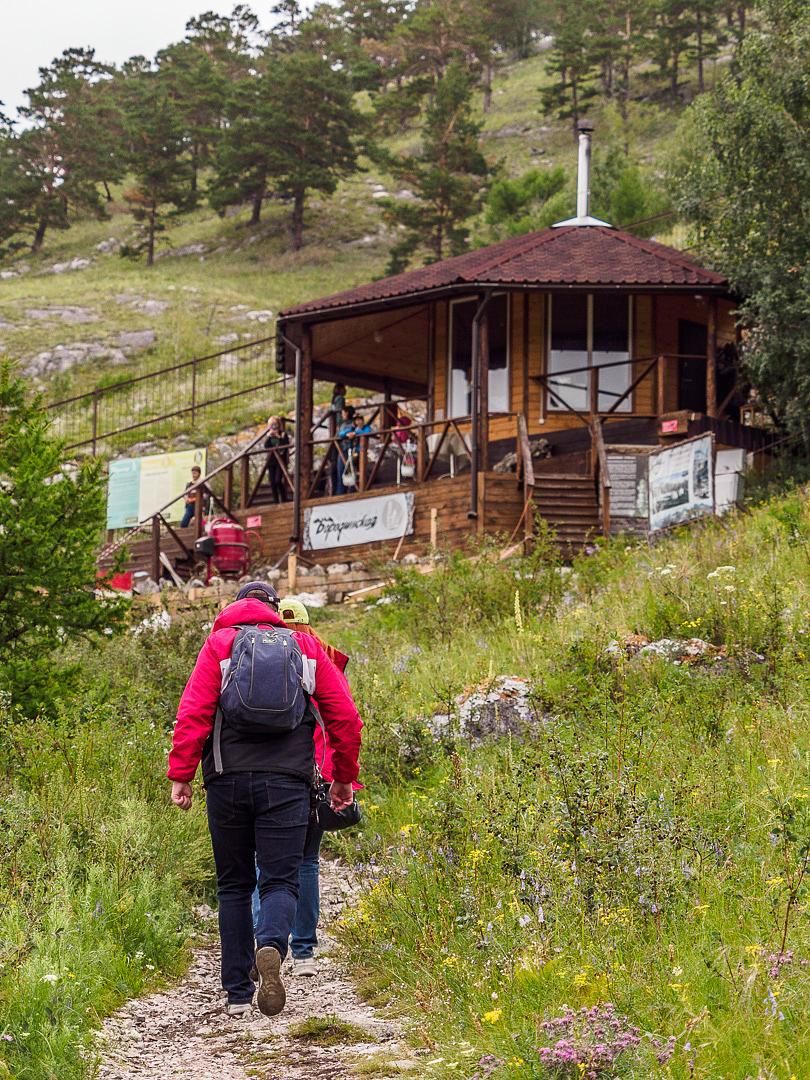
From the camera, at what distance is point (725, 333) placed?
874 inches

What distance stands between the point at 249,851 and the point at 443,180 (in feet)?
149

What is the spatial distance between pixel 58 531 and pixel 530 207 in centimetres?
3710

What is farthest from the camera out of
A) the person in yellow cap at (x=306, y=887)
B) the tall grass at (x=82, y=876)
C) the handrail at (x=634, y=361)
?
the handrail at (x=634, y=361)

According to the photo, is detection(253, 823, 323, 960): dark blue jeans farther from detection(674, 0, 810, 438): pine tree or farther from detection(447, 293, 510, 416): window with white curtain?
detection(447, 293, 510, 416): window with white curtain

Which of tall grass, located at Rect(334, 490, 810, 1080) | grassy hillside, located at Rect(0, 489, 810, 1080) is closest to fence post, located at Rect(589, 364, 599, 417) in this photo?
grassy hillside, located at Rect(0, 489, 810, 1080)

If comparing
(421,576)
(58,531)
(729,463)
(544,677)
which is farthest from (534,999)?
(729,463)

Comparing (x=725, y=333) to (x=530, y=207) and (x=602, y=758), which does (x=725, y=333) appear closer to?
(x=602, y=758)

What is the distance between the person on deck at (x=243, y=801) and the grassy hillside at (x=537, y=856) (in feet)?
1.90

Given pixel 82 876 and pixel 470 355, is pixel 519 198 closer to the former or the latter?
pixel 470 355

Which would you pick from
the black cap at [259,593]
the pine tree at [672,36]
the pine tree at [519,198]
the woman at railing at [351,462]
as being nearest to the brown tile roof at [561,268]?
the woman at railing at [351,462]

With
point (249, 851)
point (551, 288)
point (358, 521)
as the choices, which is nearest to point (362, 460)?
point (358, 521)

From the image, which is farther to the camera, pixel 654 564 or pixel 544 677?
pixel 654 564

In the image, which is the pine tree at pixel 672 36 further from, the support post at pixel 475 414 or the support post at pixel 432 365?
the support post at pixel 475 414

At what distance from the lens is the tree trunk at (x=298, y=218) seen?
57875mm
